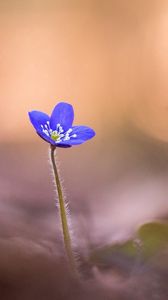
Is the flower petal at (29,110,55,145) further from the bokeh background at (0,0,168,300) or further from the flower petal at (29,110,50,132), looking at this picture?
the bokeh background at (0,0,168,300)

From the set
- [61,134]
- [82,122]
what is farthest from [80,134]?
[82,122]

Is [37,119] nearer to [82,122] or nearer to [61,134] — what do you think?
[61,134]

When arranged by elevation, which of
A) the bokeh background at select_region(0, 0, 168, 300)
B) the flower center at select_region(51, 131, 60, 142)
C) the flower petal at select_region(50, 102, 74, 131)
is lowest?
the bokeh background at select_region(0, 0, 168, 300)

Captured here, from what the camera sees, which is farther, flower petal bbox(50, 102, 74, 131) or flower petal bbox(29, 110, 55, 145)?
flower petal bbox(50, 102, 74, 131)

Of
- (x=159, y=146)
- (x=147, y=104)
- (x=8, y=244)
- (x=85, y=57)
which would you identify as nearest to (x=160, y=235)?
(x=8, y=244)

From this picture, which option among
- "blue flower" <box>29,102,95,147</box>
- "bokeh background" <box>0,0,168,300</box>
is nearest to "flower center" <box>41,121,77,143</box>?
"blue flower" <box>29,102,95,147</box>

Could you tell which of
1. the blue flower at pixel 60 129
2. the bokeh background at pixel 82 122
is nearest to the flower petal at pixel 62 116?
the blue flower at pixel 60 129

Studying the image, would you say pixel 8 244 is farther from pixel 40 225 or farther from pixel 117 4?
pixel 117 4
